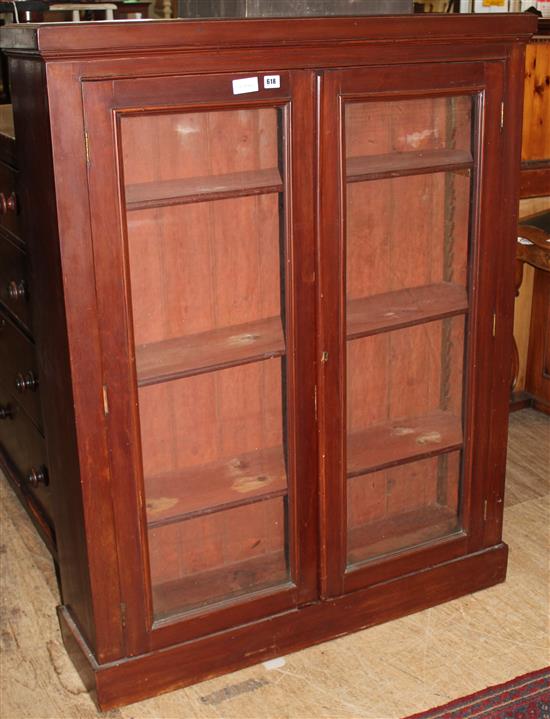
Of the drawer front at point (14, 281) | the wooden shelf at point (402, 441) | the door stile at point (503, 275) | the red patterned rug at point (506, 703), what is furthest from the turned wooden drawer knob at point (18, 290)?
the red patterned rug at point (506, 703)

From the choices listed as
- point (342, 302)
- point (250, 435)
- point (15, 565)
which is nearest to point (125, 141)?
point (342, 302)

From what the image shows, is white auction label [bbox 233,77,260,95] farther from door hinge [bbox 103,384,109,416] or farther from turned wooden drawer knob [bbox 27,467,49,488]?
turned wooden drawer knob [bbox 27,467,49,488]

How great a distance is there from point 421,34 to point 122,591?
135cm

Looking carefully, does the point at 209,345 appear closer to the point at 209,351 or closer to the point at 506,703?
the point at 209,351

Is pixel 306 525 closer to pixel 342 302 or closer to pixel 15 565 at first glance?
pixel 342 302

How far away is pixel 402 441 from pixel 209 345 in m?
0.58

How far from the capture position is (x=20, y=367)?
2.65 meters

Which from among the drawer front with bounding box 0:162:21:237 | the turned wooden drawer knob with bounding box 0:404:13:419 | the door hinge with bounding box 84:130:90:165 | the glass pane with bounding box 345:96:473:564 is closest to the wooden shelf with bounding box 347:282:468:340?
the glass pane with bounding box 345:96:473:564

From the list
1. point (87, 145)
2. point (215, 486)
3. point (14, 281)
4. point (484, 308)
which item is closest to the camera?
point (87, 145)

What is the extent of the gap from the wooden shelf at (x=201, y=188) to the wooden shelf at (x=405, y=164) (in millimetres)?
189

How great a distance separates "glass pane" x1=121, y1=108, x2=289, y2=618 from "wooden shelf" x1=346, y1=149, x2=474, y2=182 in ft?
0.63

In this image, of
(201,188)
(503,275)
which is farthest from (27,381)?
(503,275)

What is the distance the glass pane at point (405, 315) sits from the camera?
2119 mm

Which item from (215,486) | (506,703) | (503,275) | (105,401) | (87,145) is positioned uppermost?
(87,145)
